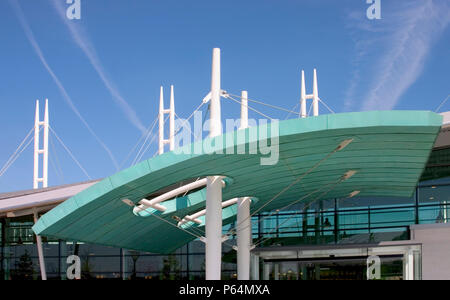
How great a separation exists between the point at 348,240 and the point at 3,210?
1573cm

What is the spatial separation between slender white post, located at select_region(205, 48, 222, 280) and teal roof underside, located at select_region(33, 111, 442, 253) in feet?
2.29

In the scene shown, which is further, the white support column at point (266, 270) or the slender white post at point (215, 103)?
the white support column at point (266, 270)

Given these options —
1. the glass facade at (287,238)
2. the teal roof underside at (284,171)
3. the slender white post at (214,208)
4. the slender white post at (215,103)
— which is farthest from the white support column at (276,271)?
the slender white post at (215,103)

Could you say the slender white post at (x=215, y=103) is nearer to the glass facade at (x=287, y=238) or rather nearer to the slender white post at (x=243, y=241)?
the slender white post at (x=243, y=241)

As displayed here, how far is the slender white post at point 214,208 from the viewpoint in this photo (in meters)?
20.2

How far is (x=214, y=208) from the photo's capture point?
66.6 ft

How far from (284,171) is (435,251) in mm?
11760

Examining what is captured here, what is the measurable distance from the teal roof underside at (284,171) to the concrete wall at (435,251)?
367 centimetres

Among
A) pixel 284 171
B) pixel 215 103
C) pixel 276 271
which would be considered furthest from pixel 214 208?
pixel 276 271

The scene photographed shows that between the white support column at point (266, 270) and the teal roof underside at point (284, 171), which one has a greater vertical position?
the teal roof underside at point (284, 171)

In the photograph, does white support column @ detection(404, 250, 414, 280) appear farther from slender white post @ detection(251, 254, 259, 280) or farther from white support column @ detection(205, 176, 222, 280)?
white support column @ detection(205, 176, 222, 280)

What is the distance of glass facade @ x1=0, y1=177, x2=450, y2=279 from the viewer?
3127cm
